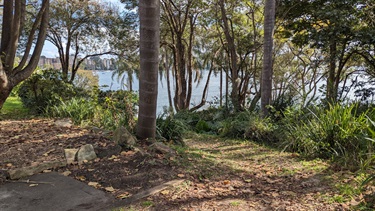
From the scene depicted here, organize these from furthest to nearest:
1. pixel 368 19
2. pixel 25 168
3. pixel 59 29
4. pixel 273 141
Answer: pixel 59 29 < pixel 368 19 < pixel 273 141 < pixel 25 168

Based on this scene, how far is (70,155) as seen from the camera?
12.5 feet

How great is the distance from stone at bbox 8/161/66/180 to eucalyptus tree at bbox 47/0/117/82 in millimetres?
9776

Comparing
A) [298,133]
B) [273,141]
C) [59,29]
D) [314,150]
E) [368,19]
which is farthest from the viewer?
[59,29]

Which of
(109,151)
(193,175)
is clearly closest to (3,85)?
(109,151)

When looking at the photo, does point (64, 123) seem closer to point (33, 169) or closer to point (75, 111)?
point (75, 111)

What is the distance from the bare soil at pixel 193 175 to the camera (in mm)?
2822

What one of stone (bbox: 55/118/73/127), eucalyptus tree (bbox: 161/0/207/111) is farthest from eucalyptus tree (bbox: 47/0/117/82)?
stone (bbox: 55/118/73/127)

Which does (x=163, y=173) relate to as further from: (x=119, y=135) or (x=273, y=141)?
(x=273, y=141)

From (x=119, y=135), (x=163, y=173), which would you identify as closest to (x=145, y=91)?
(x=119, y=135)

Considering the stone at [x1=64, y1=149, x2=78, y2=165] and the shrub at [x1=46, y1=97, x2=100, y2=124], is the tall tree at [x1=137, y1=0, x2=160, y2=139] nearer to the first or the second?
the stone at [x1=64, y1=149, x2=78, y2=165]

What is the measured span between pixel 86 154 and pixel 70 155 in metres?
0.20

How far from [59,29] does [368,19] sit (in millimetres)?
12877

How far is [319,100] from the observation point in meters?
6.24

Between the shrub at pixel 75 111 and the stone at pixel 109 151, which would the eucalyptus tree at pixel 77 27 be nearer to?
the shrub at pixel 75 111
